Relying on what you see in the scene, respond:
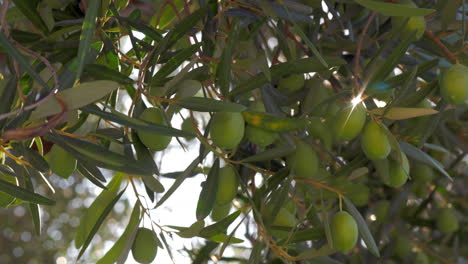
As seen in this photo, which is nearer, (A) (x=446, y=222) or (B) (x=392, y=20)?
(B) (x=392, y=20)

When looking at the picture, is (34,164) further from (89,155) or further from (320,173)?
(320,173)

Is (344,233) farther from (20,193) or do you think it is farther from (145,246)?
(20,193)

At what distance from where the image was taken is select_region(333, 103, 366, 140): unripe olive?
83 centimetres

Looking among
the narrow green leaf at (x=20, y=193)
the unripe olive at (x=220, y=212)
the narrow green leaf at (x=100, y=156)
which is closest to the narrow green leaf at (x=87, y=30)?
the narrow green leaf at (x=100, y=156)

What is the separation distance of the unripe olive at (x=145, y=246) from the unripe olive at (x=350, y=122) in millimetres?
340

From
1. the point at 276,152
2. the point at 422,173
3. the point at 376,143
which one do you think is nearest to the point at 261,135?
the point at 276,152

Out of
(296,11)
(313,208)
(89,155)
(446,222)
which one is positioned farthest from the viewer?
(446,222)

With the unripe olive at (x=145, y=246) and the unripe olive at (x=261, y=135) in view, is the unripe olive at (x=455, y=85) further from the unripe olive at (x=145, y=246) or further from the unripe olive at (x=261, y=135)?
the unripe olive at (x=145, y=246)

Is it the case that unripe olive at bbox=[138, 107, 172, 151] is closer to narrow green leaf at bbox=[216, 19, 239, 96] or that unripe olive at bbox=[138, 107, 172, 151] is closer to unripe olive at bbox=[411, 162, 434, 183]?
narrow green leaf at bbox=[216, 19, 239, 96]

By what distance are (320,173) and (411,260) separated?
27.8 inches

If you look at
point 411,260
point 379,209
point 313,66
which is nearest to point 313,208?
point 313,66

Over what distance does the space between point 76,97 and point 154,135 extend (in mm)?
164

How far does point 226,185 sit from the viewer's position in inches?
37.2

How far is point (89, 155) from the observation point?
0.77m
